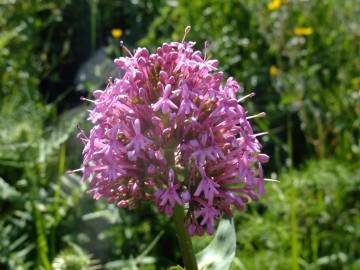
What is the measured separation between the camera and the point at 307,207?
11.4ft

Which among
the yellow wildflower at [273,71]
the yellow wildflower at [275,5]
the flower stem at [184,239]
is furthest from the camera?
the yellow wildflower at [275,5]

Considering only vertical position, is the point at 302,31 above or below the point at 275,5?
below

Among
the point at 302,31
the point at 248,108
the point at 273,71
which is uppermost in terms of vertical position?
the point at 302,31

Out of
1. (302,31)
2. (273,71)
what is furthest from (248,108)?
(302,31)

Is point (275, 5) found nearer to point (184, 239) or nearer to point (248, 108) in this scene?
point (248, 108)

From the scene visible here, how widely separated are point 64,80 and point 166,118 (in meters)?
3.84

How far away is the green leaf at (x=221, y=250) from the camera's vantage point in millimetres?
1865

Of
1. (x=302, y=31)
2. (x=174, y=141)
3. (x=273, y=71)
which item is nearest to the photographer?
(x=174, y=141)

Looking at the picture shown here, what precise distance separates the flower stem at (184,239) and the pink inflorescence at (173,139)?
0.02 metres

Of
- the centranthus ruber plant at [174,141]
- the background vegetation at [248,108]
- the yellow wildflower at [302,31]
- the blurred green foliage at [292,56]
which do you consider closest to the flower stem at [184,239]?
the centranthus ruber plant at [174,141]

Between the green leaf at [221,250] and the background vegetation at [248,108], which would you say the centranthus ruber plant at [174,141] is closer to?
the green leaf at [221,250]

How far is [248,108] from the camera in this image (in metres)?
4.26

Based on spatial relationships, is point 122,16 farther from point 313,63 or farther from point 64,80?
point 313,63

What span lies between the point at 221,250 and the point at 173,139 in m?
0.46
